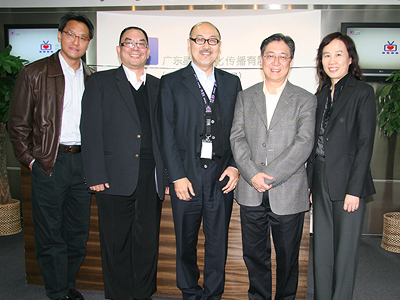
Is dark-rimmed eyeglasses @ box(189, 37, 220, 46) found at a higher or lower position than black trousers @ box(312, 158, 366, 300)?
higher

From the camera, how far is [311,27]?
4.11m

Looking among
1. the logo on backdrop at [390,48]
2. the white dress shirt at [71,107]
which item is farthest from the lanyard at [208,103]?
the logo on backdrop at [390,48]

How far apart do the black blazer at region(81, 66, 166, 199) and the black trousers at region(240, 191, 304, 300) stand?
2.75ft

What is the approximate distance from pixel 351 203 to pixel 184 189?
103cm

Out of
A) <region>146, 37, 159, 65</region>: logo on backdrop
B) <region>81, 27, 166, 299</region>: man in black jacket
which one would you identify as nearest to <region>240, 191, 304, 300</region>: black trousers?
<region>81, 27, 166, 299</region>: man in black jacket

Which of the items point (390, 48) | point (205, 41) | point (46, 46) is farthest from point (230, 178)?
point (46, 46)

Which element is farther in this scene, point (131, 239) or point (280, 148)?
point (131, 239)

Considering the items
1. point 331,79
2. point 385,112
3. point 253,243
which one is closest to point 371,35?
point 385,112

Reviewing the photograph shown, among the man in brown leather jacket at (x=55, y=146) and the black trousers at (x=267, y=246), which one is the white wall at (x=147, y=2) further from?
the black trousers at (x=267, y=246)

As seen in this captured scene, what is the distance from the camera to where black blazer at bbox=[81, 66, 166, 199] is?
205 cm

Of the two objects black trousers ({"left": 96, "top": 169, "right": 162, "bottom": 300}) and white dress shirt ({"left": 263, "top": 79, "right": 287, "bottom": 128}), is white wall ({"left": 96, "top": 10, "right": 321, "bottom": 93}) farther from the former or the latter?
black trousers ({"left": 96, "top": 169, "right": 162, "bottom": 300})

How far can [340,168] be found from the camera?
1908mm

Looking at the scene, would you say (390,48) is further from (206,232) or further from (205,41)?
(206,232)

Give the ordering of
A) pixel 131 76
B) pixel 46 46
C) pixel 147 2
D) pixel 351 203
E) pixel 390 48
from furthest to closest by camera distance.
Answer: pixel 46 46
pixel 147 2
pixel 390 48
pixel 131 76
pixel 351 203
